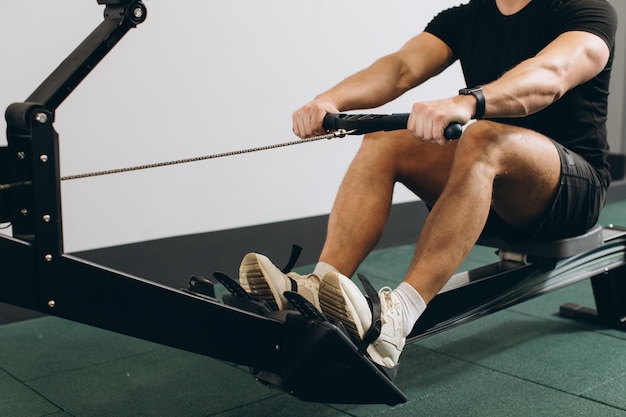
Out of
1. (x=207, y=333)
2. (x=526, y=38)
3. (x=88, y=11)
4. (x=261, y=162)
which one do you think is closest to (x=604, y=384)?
(x=526, y=38)

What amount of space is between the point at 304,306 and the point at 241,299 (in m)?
0.25

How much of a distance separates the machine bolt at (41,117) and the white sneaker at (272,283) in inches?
25.4

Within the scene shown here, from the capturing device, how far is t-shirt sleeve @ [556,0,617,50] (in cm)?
221

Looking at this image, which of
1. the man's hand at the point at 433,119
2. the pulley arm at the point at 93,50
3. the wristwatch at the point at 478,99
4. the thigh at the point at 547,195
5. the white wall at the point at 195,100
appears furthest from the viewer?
the white wall at the point at 195,100

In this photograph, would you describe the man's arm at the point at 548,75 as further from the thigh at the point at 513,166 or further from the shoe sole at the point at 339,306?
the shoe sole at the point at 339,306

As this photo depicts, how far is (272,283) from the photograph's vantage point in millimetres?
1924

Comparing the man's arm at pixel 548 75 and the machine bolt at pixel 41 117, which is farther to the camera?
the man's arm at pixel 548 75

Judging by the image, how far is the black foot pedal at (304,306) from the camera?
174 cm

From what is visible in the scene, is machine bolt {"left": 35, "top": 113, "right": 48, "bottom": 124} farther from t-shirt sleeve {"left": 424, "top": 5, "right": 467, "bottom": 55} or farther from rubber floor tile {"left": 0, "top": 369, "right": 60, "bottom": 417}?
t-shirt sleeve {"left": 424, "top": 5, "right": 467, "bottom": 55}

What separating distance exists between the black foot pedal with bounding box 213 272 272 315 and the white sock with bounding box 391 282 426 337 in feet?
1.06

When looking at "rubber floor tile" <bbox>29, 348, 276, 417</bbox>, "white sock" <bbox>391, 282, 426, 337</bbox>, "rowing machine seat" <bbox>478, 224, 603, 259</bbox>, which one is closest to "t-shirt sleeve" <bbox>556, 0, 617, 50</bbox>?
"rowing machine seat" <bbox>478, 224, 603, 259</bbox>

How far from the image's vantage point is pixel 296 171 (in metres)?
3.74

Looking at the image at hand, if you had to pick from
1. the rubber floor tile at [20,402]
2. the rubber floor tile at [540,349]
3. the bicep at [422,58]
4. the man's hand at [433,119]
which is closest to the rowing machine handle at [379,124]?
the man's hand at [433,119]

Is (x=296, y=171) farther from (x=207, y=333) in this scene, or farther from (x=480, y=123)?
(x=207, y=333)
